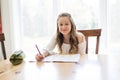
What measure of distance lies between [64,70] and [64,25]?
0.84 m

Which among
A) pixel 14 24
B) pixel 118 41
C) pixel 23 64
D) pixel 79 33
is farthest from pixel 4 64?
pixel 118 41

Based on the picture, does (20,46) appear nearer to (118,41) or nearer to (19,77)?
(118,41)

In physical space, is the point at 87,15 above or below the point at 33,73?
above

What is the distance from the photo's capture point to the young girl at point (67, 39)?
202 cm

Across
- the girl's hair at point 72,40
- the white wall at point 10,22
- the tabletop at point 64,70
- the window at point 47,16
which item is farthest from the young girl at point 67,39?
the white wall at point 10,22

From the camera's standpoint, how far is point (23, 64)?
150 cm

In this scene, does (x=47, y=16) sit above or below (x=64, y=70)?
above

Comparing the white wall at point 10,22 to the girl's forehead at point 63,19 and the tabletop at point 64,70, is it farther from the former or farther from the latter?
the tabletop at point 64,70

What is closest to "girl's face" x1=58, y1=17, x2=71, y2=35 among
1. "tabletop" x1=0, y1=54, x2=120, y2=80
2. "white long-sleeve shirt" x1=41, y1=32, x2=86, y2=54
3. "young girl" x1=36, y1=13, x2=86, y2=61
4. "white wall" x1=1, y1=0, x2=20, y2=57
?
"young girl" x1=36, y1=13, x2=86, y2=61

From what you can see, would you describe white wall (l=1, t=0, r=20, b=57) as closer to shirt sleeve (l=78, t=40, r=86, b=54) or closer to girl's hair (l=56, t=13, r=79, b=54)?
girl's hair (l=56, t=13, r=79, b=54)

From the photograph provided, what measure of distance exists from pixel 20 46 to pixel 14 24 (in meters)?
0.38

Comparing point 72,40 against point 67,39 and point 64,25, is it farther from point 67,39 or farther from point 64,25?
point 64,25

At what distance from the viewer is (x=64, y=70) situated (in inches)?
50.4

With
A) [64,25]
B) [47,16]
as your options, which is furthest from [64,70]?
[47,16]
